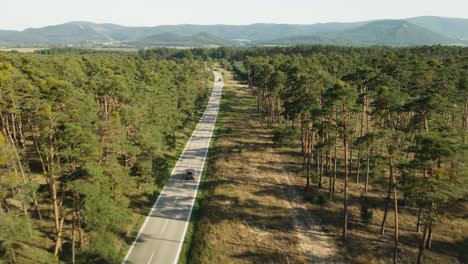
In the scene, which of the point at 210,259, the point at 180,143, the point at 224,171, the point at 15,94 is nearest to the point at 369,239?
the point at 210,259

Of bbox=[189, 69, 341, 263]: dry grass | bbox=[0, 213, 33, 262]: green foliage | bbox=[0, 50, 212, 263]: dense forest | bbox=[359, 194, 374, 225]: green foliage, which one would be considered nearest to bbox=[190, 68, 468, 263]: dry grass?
bbox=[189, 69, 341, 263]: dry grass

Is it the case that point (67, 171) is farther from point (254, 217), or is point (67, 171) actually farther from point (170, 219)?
point (254, 217)

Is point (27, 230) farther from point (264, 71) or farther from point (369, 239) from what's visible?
point (264, 71)

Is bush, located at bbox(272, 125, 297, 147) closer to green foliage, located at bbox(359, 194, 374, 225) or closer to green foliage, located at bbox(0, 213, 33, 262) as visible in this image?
green foliage, located at bbox(359, 194, 374, 225)

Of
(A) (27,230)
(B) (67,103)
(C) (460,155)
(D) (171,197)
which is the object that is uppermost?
(B) (67,103)

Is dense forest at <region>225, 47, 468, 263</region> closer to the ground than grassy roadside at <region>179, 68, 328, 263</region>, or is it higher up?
higher up

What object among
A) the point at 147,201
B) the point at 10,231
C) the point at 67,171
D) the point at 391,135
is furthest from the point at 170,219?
the point at 391,135
